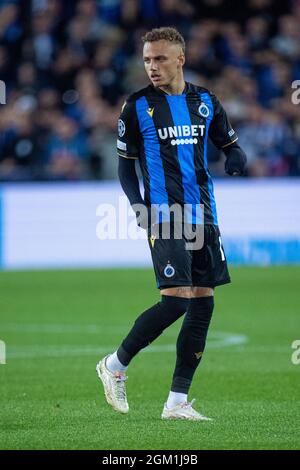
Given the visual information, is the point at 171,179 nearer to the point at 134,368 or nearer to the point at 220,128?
the point at 220,128

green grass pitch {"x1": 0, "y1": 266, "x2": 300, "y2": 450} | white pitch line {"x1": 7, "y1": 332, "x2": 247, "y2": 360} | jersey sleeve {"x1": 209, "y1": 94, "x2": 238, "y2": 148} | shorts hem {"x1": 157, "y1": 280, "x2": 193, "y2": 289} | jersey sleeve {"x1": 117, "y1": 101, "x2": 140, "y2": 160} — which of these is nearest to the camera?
green grass pitch {"x1": 0, "y1": 266, "x2": 300, "y2": 450}

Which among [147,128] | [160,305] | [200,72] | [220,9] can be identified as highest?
[220,9]

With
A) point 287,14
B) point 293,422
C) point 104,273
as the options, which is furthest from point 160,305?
point 287,14

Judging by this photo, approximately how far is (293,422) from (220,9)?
59.0ft

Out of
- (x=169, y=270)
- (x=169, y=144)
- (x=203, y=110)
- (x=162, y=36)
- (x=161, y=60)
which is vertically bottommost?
(x=169, y=270)

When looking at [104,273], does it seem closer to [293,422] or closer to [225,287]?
[225,287]

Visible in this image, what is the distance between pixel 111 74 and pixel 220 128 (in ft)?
48.2

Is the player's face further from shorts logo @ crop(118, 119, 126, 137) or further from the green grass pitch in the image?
Answer: the green grass pitch

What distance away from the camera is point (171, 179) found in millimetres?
7027

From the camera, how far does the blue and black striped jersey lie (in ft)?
23.1

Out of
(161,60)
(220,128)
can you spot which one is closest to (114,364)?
(220,128)

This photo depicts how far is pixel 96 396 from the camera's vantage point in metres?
8.16

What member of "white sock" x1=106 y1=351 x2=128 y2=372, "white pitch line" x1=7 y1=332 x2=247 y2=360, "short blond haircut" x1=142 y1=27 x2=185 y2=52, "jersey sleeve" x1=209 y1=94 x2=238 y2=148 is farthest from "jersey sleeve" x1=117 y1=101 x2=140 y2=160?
"white pitch line" x1=7 y1=332 x2=247 y2=360

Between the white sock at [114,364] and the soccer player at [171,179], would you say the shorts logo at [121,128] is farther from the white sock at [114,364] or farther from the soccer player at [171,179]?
the white sock at [114,364]
